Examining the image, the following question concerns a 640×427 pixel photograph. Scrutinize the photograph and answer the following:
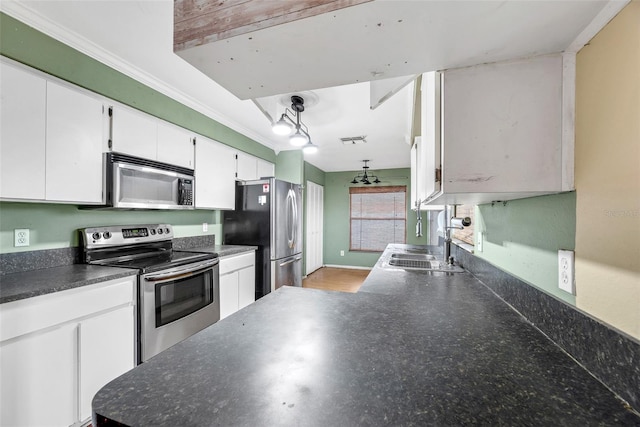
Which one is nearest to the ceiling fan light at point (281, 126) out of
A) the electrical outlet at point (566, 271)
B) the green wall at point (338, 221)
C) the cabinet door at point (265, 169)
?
the cabinet door at point (265, 169)

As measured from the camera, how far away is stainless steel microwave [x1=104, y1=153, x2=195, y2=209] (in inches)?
72.6

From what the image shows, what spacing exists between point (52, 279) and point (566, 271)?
91.0 inches

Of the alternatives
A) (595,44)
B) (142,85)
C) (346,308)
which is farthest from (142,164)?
(595,44)

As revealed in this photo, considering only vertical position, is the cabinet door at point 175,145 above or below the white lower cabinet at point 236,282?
above

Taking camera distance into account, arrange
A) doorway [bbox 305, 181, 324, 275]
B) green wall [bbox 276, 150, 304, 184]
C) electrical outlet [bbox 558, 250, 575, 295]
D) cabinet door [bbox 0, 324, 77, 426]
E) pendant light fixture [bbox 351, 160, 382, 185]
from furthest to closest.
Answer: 1. pendant light fixture [bbox 351, 160, 382, 185]
2. doorway [bbox 305, 181, 324, 275]
3. green wall [bbox 276, 150, 304, 184]
4. cabinet door [bbox 0, 324, 77, 426]
5. electrical outlet [bbox 558, 250, 575, 295]

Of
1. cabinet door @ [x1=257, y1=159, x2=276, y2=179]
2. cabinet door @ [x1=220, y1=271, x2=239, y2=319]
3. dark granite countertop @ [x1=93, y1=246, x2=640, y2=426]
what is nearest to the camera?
dark granite countertop @ [x1=93, y1=246, x2=640, y2=426]

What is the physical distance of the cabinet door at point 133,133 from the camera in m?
1.92

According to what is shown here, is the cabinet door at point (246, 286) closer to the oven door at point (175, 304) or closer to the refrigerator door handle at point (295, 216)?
the oven door at point (175, 304)

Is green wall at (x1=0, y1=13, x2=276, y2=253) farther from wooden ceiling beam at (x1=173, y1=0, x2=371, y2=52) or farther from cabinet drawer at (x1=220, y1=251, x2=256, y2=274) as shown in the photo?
wooden ceiling beam at (x1=173, y1=0, x2=371, y2=52)

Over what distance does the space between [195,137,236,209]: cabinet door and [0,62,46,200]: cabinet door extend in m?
1.18

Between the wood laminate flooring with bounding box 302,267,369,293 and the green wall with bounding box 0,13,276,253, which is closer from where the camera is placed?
the green wall with bounding box 0,13,276,253

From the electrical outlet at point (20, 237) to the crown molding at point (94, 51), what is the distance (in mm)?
1271

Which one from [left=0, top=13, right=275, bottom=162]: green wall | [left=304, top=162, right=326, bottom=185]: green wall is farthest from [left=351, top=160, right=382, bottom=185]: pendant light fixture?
[left=0, top=13, right=275, bottom=162]: green wall

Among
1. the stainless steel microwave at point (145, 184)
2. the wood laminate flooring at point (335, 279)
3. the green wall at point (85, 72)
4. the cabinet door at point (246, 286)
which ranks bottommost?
the wood laminate flooring at point (335, 279)
